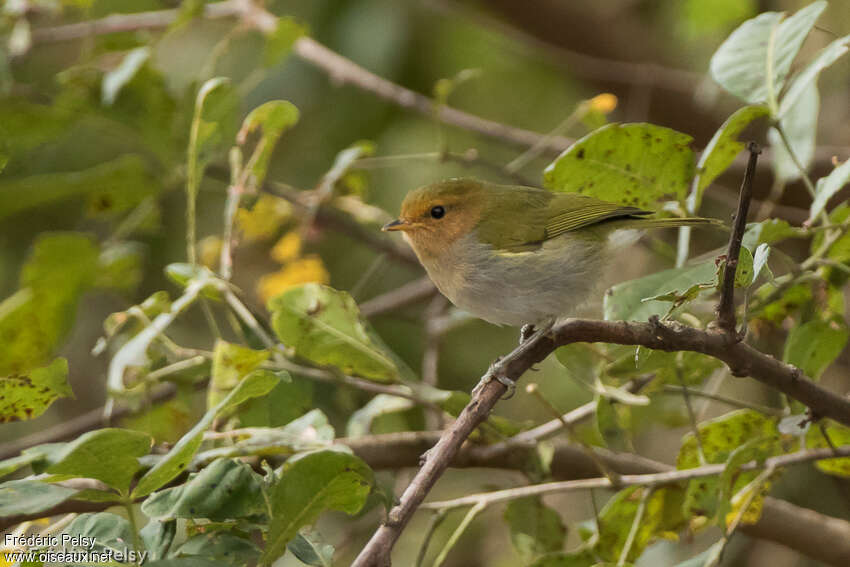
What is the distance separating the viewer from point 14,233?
4930 mm

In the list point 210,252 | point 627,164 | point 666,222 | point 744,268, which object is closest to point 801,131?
point 666,222

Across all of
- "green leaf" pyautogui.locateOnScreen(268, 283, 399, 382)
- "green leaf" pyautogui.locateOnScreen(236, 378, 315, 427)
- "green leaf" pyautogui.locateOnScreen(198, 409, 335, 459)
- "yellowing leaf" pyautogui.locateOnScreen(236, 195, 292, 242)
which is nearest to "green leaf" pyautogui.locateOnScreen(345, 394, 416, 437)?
"green leaf" pyautogui.locateOnScreen(236, 378, 315, 427)

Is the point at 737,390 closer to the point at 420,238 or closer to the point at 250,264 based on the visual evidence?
the point at 420,238

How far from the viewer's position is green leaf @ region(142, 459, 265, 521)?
1.61 meters

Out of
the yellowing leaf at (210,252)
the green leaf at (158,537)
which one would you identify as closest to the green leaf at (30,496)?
the green leaf at (158,537)

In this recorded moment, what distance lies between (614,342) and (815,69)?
0.79 m

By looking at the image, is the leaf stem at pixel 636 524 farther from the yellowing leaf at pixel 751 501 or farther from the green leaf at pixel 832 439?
the green leaf at pixel 832 439

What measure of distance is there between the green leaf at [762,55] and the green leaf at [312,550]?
1.37 meters

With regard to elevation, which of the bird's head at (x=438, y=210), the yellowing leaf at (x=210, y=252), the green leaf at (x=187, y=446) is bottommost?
the yellowing leaf at (x=210, y=252)

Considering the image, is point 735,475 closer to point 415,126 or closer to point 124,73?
point 124,73

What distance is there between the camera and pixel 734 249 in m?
1.51

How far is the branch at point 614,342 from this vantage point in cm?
151

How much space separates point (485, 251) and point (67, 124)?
61.9 inches

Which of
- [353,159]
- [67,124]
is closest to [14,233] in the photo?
[67,124]
